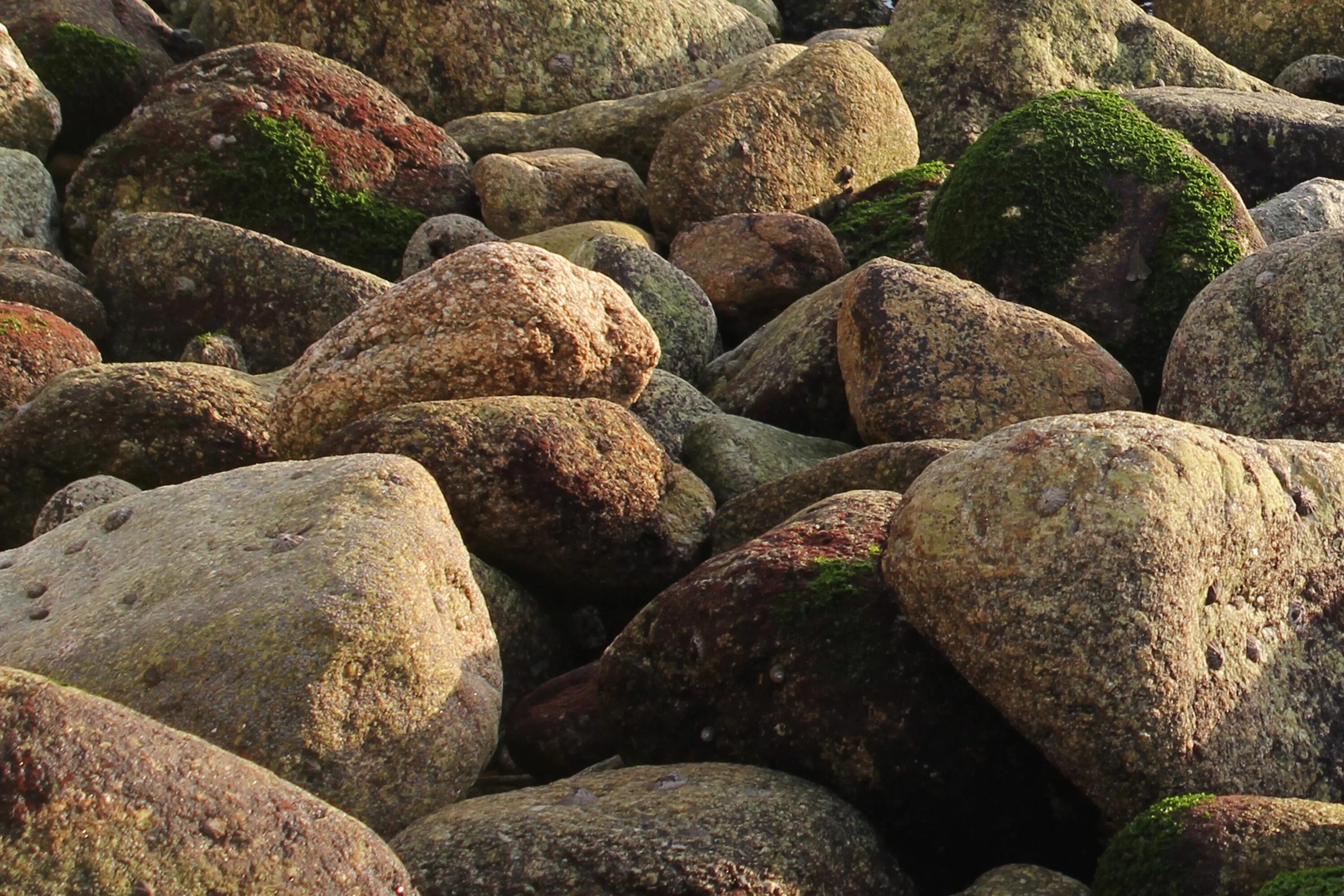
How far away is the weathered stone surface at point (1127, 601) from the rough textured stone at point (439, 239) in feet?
20.1

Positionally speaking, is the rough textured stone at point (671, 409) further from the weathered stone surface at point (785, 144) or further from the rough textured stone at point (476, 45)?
the rough textured stone at point (476, 45)

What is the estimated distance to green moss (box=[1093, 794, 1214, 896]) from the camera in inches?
153

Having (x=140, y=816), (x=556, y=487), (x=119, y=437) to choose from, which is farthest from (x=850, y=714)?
(x=119, y=437)

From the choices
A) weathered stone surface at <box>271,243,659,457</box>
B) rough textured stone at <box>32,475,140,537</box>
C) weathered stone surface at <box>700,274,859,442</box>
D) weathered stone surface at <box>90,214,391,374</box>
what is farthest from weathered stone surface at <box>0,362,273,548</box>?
weathered stone surface at <box>700,274,859,442</box>

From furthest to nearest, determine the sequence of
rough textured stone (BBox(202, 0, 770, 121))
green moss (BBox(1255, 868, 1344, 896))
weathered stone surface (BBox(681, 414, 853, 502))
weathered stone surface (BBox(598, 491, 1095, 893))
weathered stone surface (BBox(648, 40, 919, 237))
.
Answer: rough textured stone (BBox(202, 0, 770, 121))
weathered stone surface (BBox(648, 40, 919, 237))
weathered stone surface (BBox(681, 414, 853, 502))
weathered stone surface (BBox(598, 491, 1095, 893))
green moss (BBox(1255, 868, 1344, 896))

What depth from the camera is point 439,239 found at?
10.4m

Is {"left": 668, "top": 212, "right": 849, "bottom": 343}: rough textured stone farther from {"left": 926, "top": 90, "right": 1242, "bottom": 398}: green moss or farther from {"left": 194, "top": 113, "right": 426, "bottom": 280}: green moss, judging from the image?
{"left": 194, "top": 113, "right": 426, "bottom": 280}: green moss

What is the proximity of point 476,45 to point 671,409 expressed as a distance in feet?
23.0

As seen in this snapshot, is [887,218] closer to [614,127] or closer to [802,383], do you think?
[614,127]

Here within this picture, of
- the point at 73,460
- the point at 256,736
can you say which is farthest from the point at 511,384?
the point at 256,736

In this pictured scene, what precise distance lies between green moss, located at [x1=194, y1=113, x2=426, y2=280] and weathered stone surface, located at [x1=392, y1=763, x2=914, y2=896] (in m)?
7.10

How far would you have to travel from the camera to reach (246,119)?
11125 mm

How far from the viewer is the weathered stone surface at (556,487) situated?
5.95 meters

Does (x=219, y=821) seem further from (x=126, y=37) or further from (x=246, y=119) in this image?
(x=126, y=37)
